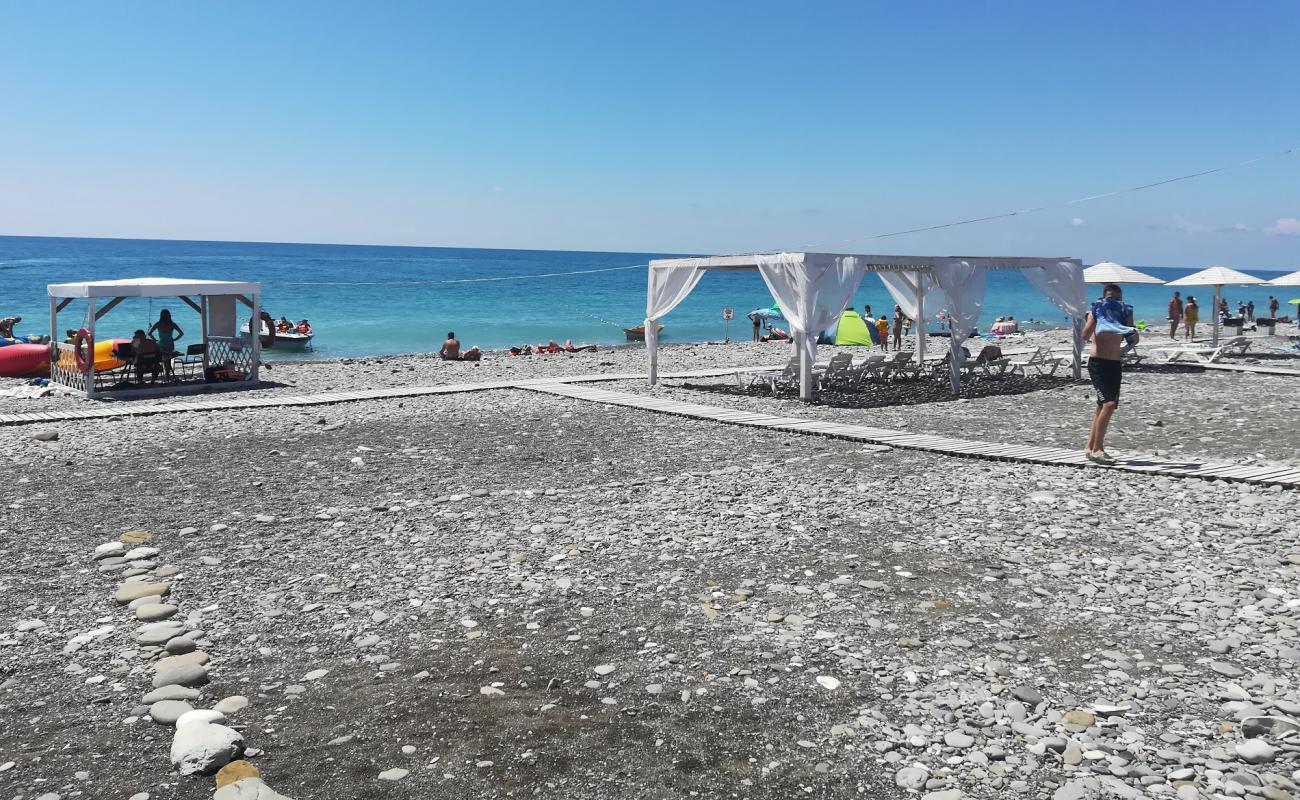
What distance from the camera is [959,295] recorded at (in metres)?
16.5

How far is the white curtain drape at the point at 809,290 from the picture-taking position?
47.4 ft

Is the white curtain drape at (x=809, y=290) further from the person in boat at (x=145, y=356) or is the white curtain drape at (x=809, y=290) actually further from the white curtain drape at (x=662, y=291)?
the person in boat at (x=145, y=356)

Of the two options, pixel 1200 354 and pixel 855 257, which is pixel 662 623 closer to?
pixel 855 257

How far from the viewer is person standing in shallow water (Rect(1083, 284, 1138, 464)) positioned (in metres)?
8.95

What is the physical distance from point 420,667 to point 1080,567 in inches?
153

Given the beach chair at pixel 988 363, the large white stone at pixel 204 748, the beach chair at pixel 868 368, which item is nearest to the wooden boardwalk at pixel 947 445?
the beach chair at pixel 868 368

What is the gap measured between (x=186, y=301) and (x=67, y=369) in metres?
2.18

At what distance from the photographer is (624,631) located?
16.5 feet

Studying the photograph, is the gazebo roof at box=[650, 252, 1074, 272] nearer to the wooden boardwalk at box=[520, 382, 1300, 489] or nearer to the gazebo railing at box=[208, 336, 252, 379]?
the wooden boardwalk at box=[520, 382, 1300, 489]

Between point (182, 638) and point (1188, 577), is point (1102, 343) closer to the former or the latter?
point (1188, 577)

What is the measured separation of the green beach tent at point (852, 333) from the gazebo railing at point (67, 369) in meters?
20.8

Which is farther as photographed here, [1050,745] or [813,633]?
[813,633]

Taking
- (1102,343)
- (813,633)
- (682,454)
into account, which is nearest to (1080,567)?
(813,633)

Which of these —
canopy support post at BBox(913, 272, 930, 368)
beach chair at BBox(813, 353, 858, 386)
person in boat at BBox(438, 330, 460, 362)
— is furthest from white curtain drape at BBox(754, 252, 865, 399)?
person in boat at BBox(438, 330, 460, 362)
